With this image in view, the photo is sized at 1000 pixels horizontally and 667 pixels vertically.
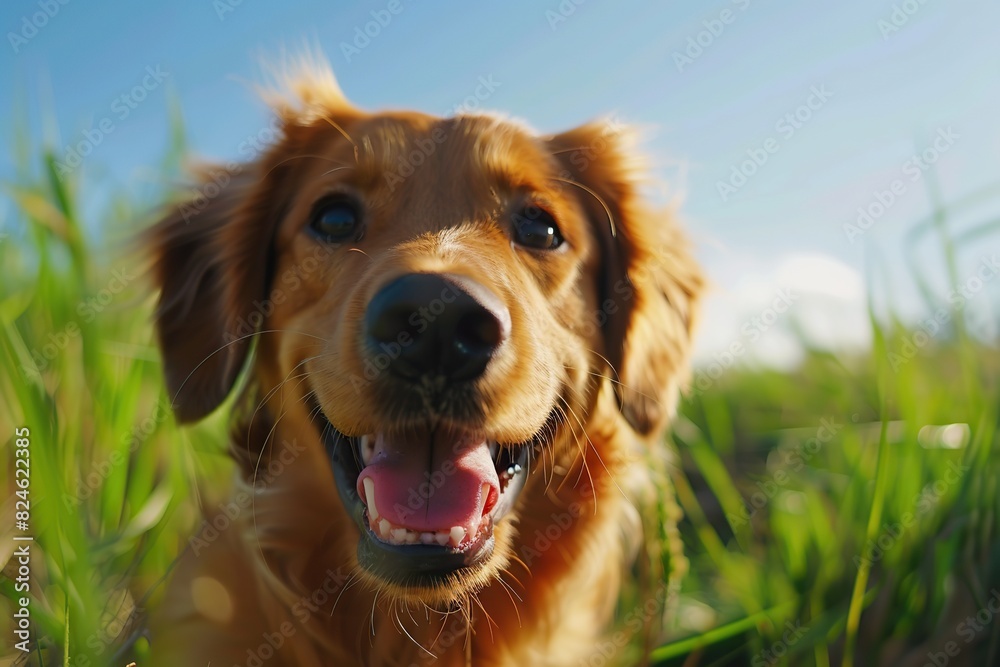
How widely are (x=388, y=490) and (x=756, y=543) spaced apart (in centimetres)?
243

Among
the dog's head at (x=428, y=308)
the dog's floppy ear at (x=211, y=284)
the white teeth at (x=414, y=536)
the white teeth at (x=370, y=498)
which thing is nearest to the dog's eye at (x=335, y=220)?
the dog's head at (x=428, y=308)

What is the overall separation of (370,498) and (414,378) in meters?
0.38

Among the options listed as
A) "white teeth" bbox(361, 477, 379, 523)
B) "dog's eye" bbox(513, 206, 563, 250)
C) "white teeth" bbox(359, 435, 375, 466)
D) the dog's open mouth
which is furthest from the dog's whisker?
"white teeth" bbox(361, 477, 379, 523)

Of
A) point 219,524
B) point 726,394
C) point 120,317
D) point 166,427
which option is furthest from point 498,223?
point 726,394

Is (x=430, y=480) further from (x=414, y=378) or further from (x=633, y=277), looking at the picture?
(x=633, y=277)

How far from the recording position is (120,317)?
11.3 feet

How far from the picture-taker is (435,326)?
179 centimetres

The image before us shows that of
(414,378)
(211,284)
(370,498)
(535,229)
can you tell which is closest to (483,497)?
(370,498)

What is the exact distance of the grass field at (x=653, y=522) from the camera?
2262 mm

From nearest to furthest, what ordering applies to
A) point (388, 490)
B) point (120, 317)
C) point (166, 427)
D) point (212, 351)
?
point (388, 490), point (212, 351), point (166, 427), point (120, 317)

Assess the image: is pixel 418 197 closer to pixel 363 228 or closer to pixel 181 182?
pixel 363 228

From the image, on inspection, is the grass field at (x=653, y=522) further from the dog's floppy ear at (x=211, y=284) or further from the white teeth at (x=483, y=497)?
the white teeth at (x=483, y=497)

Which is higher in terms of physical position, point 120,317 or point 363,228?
point 363,228

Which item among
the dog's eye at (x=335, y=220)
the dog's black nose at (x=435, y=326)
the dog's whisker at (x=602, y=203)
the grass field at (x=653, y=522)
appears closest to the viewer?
the dog's black nose at (x=435, y=326)
